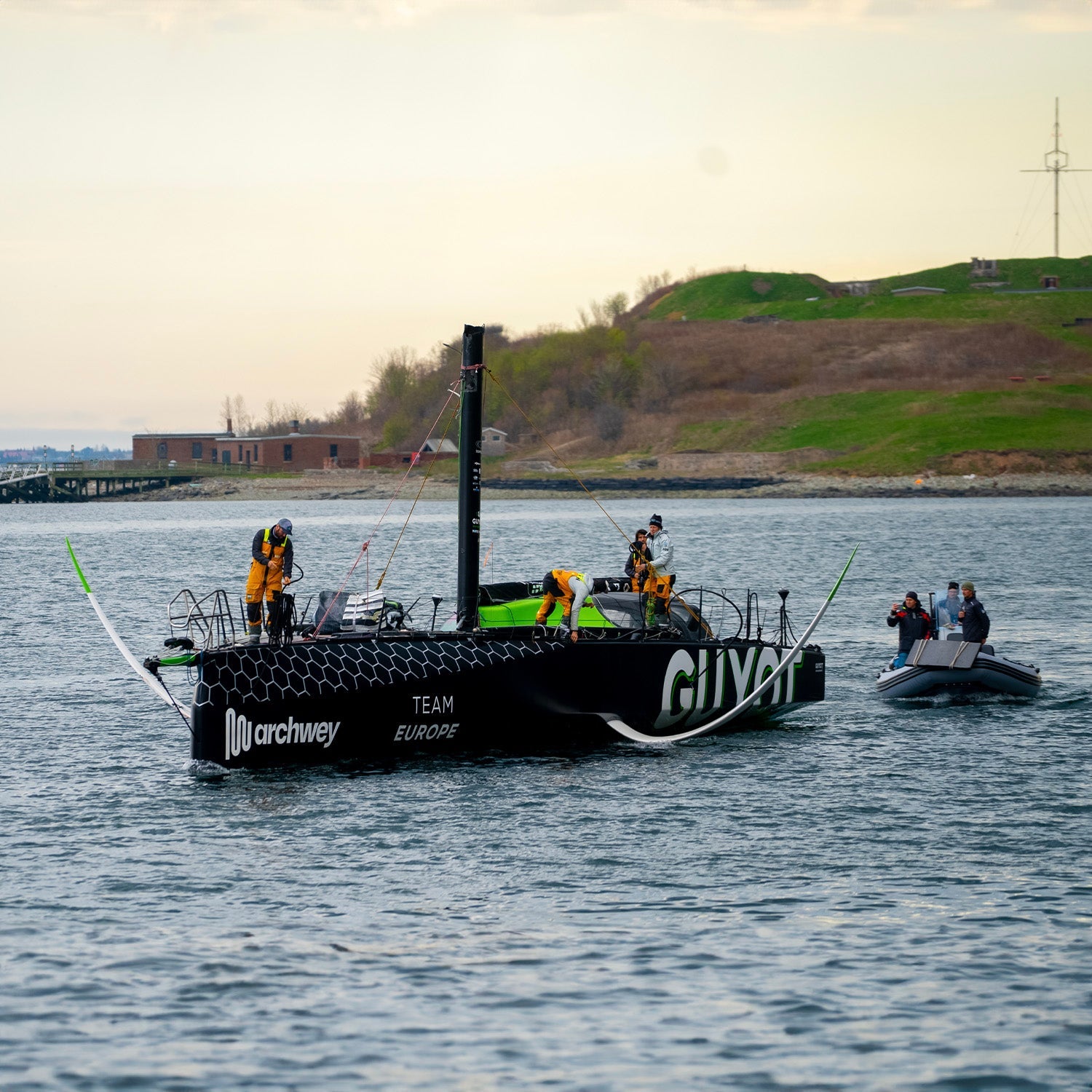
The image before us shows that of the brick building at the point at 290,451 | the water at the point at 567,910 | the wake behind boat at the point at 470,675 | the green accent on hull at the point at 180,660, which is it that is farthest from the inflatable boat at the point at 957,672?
the brick building at the point at 290,451

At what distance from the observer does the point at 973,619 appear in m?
25.4

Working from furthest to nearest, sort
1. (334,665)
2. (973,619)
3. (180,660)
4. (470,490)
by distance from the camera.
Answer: (973,619)
(470,490)
(334,665)
(180,660)

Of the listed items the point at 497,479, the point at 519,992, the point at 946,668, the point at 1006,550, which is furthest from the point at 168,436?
the point at 519,992

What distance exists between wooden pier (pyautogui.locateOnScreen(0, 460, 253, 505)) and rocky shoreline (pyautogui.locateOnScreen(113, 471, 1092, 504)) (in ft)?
6.00

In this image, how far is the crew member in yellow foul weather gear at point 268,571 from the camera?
20859 mm

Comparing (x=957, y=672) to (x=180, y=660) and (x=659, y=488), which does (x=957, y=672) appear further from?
(x=659, y=488)

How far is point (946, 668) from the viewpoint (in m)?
25.8

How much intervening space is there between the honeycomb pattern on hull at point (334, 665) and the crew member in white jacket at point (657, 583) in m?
2.89

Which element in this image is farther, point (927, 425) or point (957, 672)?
point (927, 425)

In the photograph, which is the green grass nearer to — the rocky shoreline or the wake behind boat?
the rocky shoreline

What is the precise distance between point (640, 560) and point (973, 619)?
6413 millimetres

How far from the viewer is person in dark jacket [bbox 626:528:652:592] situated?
75.6 feet

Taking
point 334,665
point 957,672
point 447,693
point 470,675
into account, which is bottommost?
point 957,672

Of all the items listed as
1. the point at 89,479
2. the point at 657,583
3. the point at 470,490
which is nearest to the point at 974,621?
the point at 657,583
